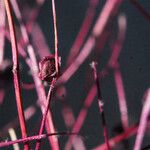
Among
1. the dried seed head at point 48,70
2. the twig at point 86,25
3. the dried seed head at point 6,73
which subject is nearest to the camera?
the dried seed head at point 48,70

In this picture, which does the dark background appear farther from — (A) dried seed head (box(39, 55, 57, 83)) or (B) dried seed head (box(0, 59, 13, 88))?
(A) dried seed head (box(39, 55, 57, 83))

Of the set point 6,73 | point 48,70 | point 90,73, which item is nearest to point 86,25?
point 90,73

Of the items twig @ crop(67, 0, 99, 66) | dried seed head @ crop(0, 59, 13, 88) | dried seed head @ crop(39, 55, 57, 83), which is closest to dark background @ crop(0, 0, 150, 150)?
twig @ crop(67, 0, 99, 66)

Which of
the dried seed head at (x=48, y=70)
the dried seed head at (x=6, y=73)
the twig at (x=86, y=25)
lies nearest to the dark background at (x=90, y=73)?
the twig at (x=86, y=25)

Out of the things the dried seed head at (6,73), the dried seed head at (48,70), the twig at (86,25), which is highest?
the twig at (86,25)

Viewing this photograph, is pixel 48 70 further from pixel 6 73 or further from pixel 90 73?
pixel 90 73

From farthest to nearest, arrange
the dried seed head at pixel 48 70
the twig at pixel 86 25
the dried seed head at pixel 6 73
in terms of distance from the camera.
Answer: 1. the twig at pixel 86 25
2. the dried seed head at pixel 6 73
3. the dried seed head at pixel 48 70

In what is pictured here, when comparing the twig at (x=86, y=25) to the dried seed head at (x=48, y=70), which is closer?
the dried seed head at (x=48, y=70)

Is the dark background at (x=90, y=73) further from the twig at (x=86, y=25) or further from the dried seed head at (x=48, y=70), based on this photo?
the dried seed head at (x=48, y=70)

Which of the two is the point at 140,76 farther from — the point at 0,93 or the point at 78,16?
the point at 0,93
